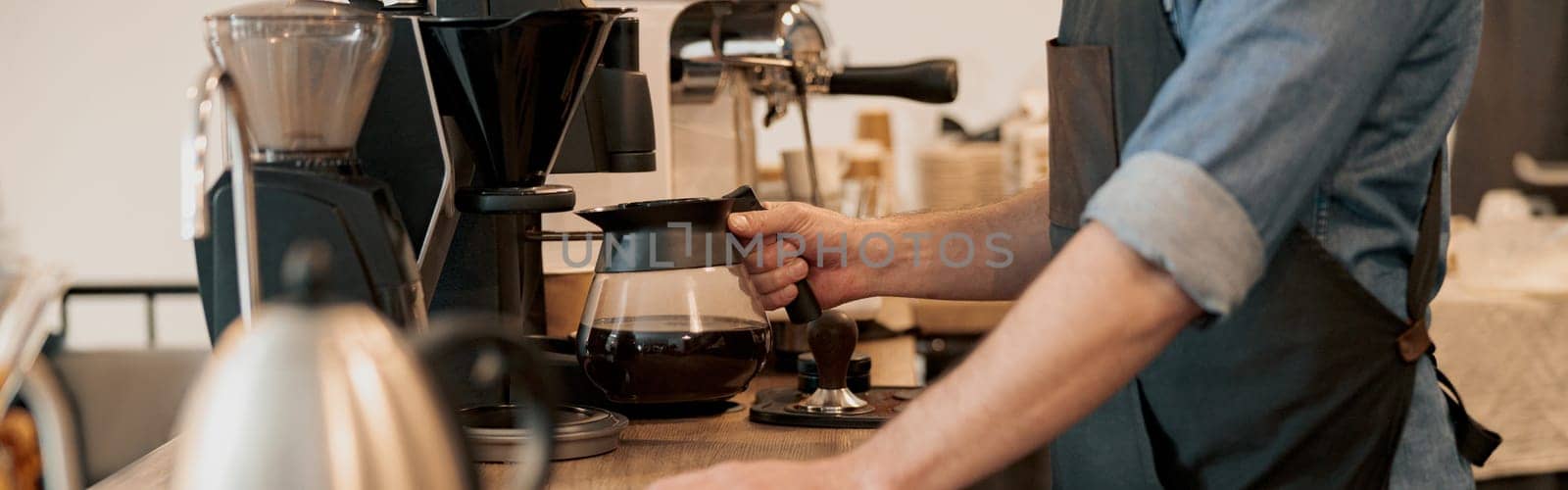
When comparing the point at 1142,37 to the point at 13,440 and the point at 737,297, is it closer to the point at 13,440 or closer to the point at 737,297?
the point at 737,297

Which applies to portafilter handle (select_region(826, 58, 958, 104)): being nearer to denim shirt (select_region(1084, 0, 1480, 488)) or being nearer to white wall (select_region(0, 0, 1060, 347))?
denim shirt (select_region(1084, 0, 1480, 488))

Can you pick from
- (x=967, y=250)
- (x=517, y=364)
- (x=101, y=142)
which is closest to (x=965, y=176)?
(x=101, y=142)

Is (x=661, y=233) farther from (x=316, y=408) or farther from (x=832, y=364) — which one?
(x=316, y=408)

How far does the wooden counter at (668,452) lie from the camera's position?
3.43ft

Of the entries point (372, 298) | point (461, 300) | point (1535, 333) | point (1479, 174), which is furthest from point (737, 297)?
point (1479, 174)

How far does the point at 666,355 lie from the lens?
1222mm

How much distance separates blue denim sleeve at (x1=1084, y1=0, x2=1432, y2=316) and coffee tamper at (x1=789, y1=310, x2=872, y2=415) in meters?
0.47

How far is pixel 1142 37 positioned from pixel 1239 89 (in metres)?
0.22

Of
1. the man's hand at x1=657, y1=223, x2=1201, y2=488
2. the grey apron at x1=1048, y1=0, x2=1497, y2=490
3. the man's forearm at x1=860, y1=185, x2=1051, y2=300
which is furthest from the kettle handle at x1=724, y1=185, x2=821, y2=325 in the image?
the man's hand at x1=657, y1=223, x2=1201, y2=488

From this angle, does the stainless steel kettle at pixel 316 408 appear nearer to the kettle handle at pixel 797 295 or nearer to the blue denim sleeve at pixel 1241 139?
the blue denim sleeve at pixel 1241 139

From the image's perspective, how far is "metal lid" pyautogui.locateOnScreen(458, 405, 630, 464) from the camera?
1.08 m

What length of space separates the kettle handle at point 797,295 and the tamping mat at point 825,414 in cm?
8

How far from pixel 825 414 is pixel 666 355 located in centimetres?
15

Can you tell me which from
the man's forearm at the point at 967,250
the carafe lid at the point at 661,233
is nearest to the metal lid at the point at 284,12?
the carafe lid at the point at 661,233
